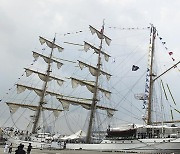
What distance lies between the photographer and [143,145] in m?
43.9

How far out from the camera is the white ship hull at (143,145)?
132ft

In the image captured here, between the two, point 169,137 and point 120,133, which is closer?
point 169,137

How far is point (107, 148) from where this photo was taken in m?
49.3

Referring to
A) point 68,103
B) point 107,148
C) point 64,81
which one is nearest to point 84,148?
point 107,148

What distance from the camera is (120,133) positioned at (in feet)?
159

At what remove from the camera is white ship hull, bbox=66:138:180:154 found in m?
40.3

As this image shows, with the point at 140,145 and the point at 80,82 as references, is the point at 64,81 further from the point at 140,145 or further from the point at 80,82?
the point at 140,145

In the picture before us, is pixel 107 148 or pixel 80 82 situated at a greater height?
pixel 80 82

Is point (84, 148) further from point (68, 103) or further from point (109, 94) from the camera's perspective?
point (109, 94)

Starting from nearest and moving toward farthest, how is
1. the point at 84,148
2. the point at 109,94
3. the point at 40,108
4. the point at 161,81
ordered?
the point at 161,81 < the point at 84,148 < the point at 109,94 < the point at 40,108

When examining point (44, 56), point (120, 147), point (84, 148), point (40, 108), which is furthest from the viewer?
point (44, 56)

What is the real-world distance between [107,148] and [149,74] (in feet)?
51.2

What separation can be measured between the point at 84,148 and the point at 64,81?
1253 inches

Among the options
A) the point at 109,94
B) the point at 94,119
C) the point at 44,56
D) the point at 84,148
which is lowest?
the point at 84,148
